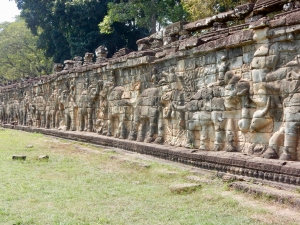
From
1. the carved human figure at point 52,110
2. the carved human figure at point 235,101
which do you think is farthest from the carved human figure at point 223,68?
the carved human figure at point 52,110

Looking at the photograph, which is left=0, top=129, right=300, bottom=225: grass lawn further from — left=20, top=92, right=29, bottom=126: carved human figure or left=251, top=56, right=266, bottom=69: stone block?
left=20, top=92, right=29, bottom=126: carved human figure

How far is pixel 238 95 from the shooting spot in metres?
7.42

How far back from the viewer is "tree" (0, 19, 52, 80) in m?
38.2

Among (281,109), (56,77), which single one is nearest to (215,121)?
(281,109)

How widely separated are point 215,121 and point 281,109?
Result: 171 centimetres

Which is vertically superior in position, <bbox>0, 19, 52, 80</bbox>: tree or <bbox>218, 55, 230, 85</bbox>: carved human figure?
<bbox>0, 19, 52, 80</bbox>: tree

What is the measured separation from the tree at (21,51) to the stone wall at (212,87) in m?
25.0

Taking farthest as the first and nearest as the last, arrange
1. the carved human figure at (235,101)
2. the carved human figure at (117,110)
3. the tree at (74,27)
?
1. the tree at (74,27)
2. the carved human figure at (117,110)
3. the carved human figure at (235,101)

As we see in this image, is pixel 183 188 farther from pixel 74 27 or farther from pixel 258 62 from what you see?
pixel 74 27

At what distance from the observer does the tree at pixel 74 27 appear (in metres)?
24.5

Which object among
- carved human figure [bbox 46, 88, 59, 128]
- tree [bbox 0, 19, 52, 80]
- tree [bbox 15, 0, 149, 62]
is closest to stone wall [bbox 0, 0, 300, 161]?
carved human figure [bbox 46, 88, 59, 128]

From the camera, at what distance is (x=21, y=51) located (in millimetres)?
38625

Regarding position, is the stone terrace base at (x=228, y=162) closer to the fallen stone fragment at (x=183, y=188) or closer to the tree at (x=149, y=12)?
the fallen stone fragment at (x=183, y=188)

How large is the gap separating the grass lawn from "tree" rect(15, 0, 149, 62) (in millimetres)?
17102
